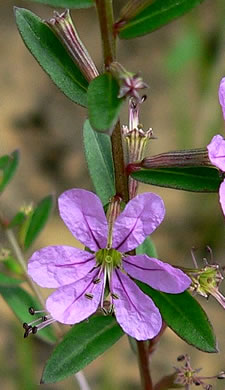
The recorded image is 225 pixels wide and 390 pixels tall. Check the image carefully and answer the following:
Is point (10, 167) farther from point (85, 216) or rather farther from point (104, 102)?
point (104, 102)

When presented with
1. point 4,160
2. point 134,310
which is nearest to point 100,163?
point 134,310

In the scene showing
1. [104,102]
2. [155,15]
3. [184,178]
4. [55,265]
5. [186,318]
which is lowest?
[186,318]

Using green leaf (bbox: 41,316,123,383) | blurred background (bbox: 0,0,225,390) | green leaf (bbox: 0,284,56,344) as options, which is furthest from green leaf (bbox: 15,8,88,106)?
blurred background (bbox: 0,0,225,390)

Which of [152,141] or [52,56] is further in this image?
[152,141]

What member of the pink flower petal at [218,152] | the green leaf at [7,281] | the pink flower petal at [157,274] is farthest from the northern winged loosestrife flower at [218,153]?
the green leaf at [7,281]

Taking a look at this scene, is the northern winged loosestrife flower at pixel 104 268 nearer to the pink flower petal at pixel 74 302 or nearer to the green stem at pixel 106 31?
the pink flower petal at pixel 74 302

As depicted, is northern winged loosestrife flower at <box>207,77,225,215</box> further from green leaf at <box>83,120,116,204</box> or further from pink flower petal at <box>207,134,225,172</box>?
green leaf at <box>83,120,116,204</box>
